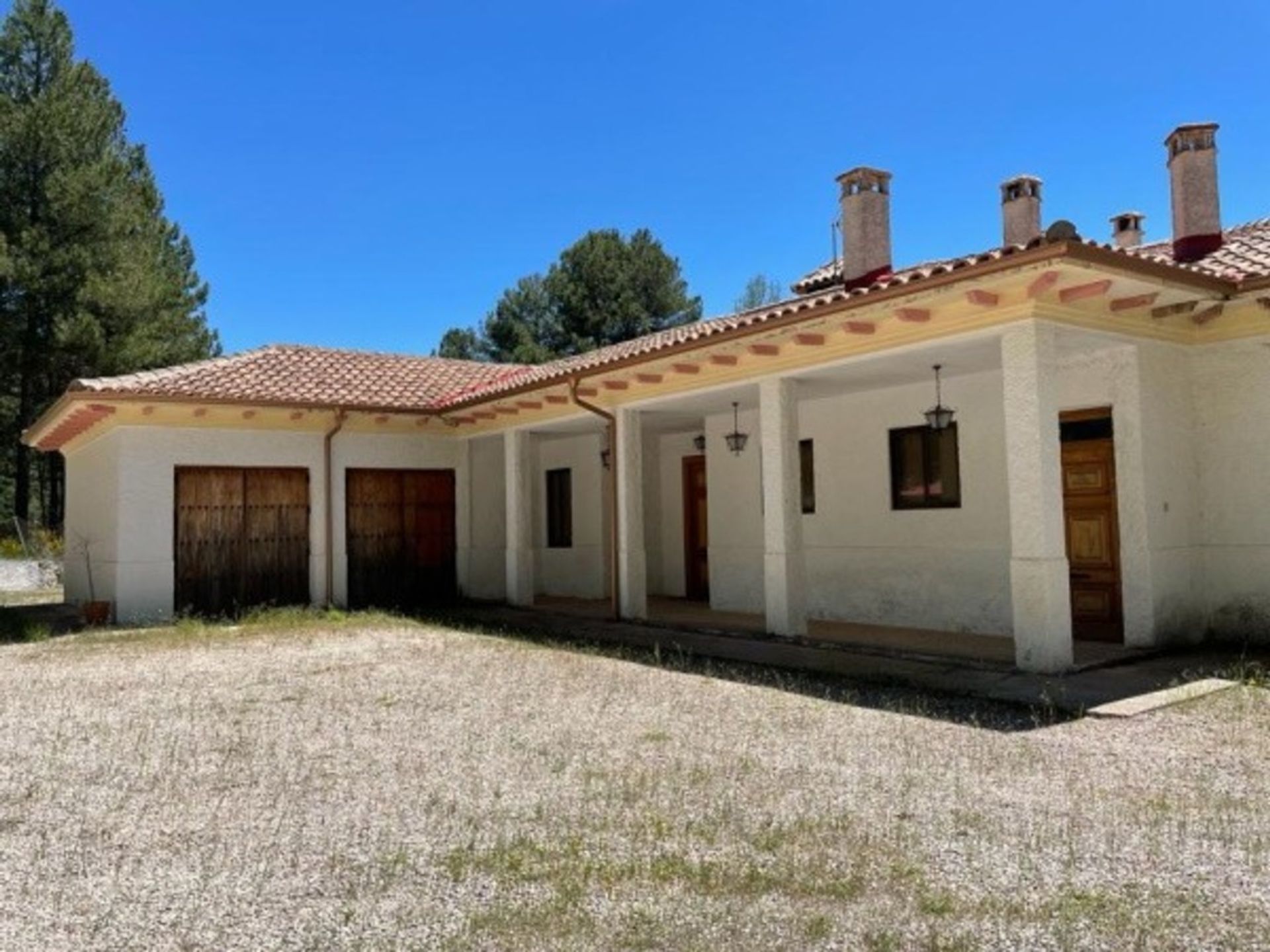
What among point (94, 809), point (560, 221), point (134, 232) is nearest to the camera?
A: point (94, 809)

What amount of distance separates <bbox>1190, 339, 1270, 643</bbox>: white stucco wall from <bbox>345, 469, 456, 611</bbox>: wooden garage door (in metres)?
11.3

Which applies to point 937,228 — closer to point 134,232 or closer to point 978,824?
point 978,824

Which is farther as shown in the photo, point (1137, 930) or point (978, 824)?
point (978, 824)

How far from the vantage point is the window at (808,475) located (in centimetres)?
1244

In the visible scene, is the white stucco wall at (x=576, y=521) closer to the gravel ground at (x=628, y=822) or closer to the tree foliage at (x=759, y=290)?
the gravel ground at (x=628, y=822)

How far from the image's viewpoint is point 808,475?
1260 centimetres

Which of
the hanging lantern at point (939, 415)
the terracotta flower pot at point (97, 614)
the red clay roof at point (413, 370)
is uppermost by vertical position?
the red clay roof at point (413, 370)

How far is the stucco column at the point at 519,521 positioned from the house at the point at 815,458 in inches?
2.0

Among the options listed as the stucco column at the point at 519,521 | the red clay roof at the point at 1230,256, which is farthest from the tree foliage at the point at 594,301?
the red clay roof at the point at 1230,256

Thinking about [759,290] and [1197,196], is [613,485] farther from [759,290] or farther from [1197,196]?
[759,290]

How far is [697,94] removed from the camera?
63.4ft

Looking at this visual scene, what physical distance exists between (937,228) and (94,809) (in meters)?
22.8

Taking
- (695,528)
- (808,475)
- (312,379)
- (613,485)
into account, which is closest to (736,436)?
(808,475)

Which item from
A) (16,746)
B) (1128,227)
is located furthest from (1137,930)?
(1128,227)
